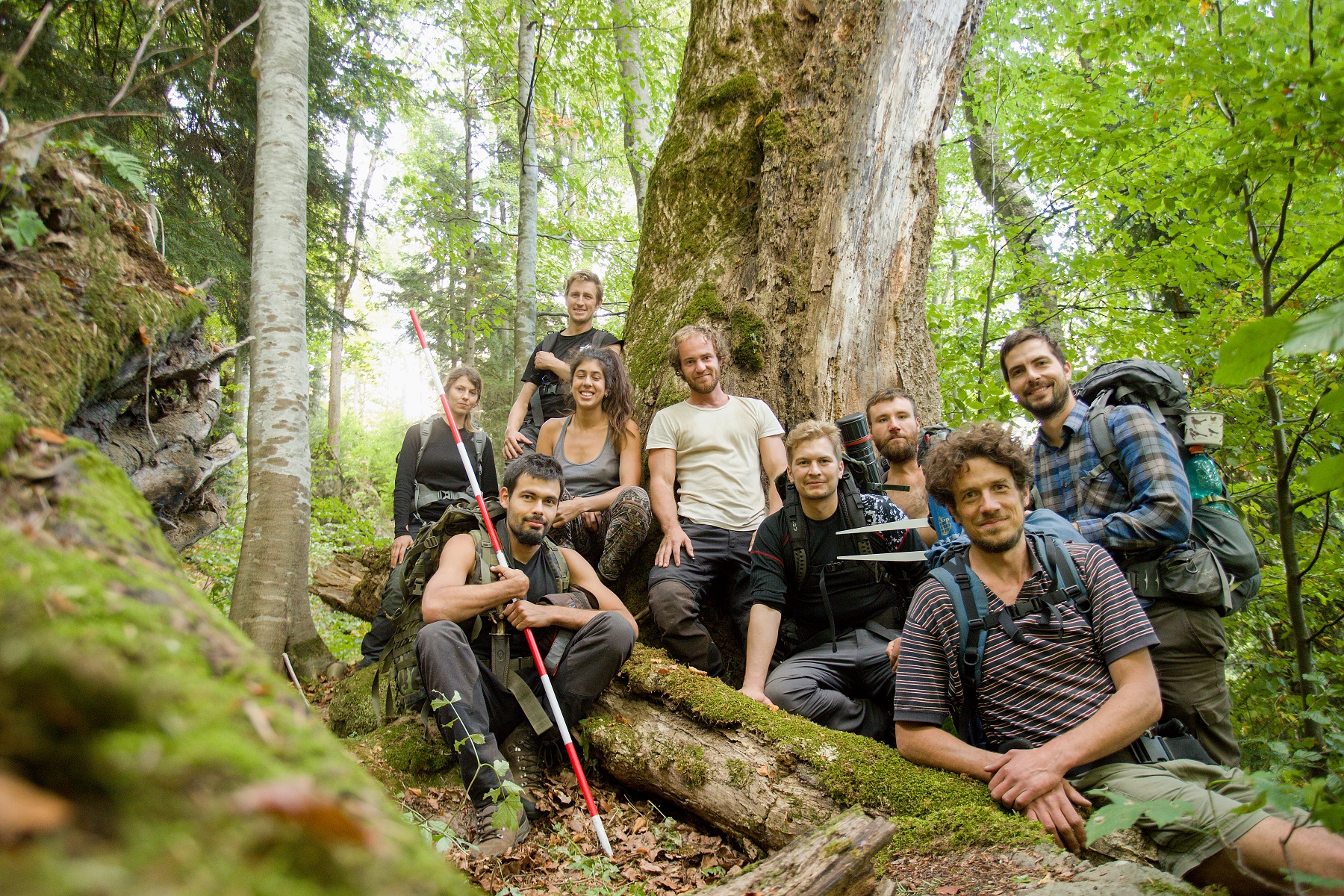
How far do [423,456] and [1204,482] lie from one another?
18.0 ft

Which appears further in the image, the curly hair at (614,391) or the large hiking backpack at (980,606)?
the curly hair at (614,391)

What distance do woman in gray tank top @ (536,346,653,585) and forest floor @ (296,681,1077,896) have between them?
1569 mm

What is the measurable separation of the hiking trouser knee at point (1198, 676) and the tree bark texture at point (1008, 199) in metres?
5.04

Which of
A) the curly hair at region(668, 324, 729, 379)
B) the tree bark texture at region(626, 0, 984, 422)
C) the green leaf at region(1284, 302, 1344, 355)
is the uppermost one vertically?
the tree bark texture at region(626, 0, 984, 422)

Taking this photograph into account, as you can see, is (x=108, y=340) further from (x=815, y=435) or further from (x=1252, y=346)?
(x=815, y=435)

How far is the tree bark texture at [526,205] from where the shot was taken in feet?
31.9

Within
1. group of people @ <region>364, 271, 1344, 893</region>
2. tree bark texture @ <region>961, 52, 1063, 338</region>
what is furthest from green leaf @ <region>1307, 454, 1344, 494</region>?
tree bark texture @ <region>961, 52, 1063, 338</region>

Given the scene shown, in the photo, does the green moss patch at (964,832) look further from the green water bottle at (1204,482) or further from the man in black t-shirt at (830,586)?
the green water bottle at (1204,482)

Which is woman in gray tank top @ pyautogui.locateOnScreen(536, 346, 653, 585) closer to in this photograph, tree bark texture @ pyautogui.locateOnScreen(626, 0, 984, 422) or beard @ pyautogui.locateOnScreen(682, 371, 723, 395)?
tree bark texture @ pyautogui.locateOnScreen(626, 0, 984, 422)

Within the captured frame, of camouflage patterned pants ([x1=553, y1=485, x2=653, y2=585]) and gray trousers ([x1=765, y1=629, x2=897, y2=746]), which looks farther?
camouflage patterned pants ([x1=553, y1=485, x2=653, y2=585])

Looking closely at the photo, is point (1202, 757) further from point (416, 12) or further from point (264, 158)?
point (416, 12)

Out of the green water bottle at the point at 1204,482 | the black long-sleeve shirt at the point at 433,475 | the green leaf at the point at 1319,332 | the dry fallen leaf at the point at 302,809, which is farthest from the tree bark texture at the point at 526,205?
the dry fallen leaf at the point at 302,809

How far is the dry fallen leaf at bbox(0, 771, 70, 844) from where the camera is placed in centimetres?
45

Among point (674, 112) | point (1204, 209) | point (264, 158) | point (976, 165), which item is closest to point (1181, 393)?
point (1204, 209)
